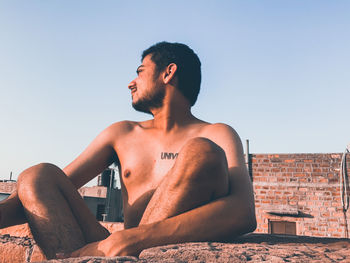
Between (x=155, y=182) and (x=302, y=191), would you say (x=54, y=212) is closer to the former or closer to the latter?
(x=155, y=182)

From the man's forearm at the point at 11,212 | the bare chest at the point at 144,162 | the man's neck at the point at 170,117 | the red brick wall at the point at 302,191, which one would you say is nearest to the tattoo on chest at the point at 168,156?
the bare chest at the point at 144,162

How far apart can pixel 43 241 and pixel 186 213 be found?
1.90 ft

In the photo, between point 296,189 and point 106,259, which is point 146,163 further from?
point 296,189

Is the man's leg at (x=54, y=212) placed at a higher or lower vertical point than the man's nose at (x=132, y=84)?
lower

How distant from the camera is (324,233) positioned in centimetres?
698

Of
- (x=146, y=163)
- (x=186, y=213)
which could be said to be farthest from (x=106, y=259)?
(x=146, y=163)

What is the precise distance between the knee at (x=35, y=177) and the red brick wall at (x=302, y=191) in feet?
21.8

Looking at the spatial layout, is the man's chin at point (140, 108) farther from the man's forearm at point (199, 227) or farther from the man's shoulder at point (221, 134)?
the man's forearm at point (199, 227)

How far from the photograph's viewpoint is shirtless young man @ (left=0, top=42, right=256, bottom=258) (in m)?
1.03

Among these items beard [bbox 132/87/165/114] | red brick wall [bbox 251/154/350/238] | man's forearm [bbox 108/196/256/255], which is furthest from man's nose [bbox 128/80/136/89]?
red brick wall [bbox 251/154/350/238]

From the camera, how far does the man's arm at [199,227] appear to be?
93 cm

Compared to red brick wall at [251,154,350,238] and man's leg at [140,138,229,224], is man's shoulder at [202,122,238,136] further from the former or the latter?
red brick wall at [251,154,350,238]

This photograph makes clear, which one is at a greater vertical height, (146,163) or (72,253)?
(146,163)

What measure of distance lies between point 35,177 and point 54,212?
0.62ft
